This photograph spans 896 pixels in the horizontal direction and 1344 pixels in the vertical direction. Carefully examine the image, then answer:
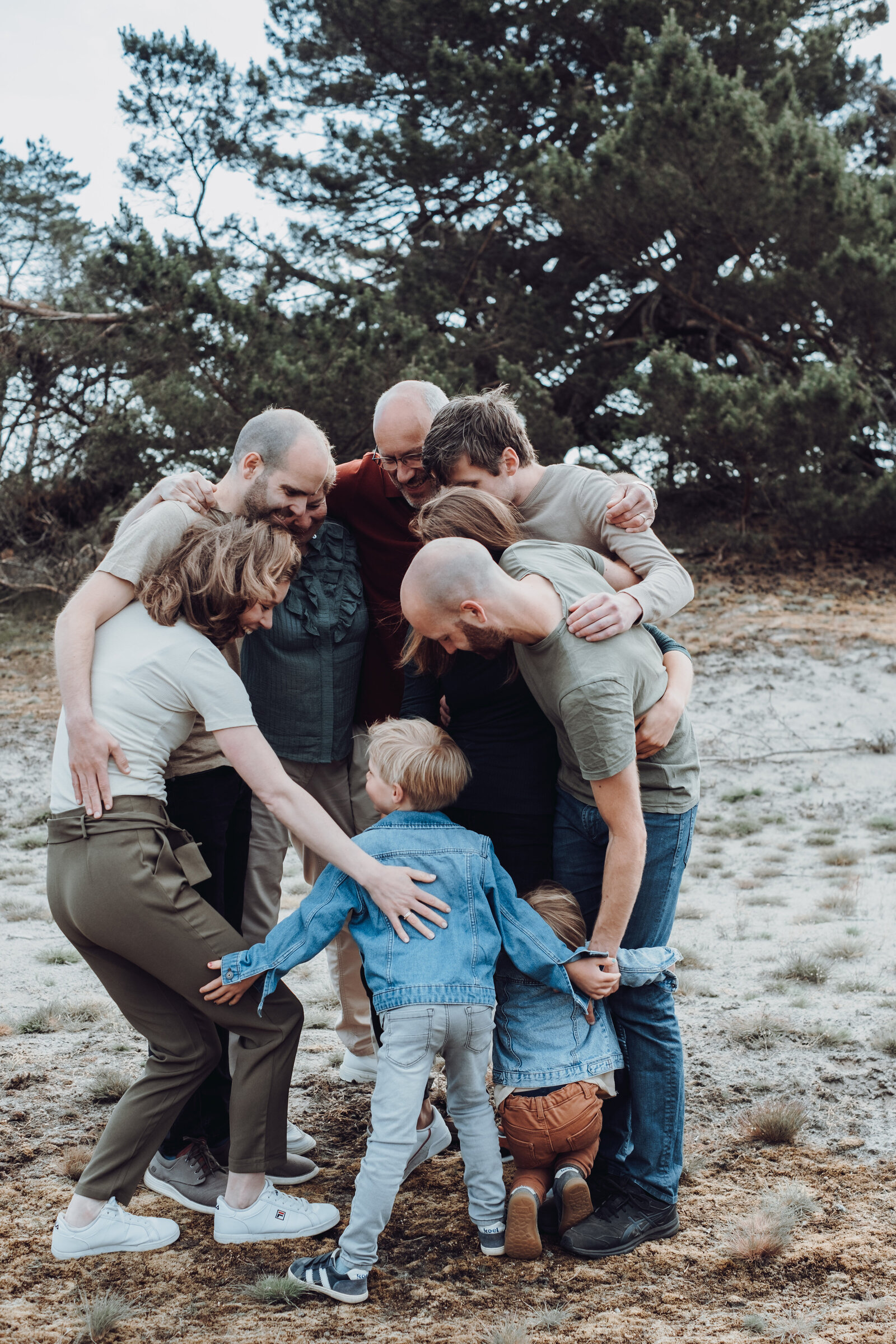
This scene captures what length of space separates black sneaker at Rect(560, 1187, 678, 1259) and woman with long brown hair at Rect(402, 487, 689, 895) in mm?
832

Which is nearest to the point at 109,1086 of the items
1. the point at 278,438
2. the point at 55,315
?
the point at 278,438

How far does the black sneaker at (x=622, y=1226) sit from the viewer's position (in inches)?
99.3

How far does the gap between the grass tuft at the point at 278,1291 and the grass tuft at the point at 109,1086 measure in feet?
3.95

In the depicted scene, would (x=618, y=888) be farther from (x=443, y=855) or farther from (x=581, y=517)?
(x=581, y=517)

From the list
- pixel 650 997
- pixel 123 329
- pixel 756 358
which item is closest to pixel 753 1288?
pixel 650 997

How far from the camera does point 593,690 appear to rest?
2.28m

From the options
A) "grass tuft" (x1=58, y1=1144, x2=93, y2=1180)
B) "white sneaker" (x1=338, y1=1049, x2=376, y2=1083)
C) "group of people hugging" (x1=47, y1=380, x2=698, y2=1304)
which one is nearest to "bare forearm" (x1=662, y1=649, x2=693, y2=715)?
"group of people hugging" (x1=47, y1=380, x2=698, y2=1304)

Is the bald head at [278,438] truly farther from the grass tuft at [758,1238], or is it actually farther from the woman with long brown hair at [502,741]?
the grass tuft at [758,1238]

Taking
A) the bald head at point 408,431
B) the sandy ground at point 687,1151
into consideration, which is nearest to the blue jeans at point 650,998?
the sandy ground at point 687,1151

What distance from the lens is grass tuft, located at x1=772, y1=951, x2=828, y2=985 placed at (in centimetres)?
444

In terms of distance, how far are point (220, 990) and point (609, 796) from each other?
1025 millimetres

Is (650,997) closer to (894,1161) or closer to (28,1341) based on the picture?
(894,1161)

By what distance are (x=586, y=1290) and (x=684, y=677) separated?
1.49 metres

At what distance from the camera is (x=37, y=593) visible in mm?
16422
